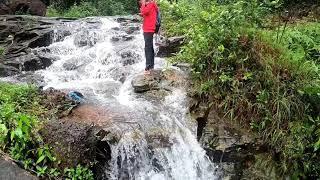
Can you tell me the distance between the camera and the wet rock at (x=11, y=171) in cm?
579

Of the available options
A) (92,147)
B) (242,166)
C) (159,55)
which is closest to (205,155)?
(242,166)

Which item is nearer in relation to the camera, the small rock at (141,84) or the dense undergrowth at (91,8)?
the small rock at (141,84)

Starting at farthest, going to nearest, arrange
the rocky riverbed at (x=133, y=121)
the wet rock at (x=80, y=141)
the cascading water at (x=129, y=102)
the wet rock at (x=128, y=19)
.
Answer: the wet rock at (x=128, y=19) → the cascading water at (x=129, y=102) → the rocky riverbed at (x=133, y=121) → the wet rock at (x=80, y=141)

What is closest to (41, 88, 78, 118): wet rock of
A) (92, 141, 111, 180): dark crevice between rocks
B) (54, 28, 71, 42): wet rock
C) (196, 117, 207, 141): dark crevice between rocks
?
(92, 141, 111, 180): dark crevice between rocks

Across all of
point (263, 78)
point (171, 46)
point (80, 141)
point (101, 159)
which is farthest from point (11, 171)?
point (171, 46)

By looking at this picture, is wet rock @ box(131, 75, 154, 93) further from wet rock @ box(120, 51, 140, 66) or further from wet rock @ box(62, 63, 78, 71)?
wet rock @ box(62, 63, 78, 71)

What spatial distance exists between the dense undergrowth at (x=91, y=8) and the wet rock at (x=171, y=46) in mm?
9485

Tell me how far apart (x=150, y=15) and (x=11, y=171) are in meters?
5.08

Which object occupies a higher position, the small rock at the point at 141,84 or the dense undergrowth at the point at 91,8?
the small rock at the point at 141,84

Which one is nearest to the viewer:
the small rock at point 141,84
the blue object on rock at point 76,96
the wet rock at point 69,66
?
the blue object on rock at point 76,96

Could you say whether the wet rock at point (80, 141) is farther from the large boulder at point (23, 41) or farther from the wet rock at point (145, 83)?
the large boulder at point (23, 41)

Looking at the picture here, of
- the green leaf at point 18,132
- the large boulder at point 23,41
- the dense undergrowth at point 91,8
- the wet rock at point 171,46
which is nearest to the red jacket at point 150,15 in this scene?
the wet rock at point 171,46

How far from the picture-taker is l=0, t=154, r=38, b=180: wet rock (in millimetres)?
5785

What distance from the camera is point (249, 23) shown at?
29.3ft
